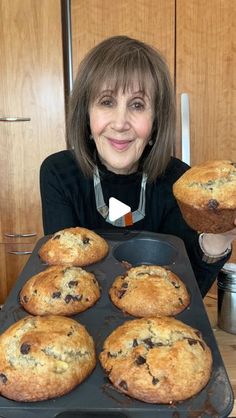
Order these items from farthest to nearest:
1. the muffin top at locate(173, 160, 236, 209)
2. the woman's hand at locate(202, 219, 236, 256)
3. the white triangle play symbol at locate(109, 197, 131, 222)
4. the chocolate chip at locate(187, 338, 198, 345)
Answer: the white triangle play symbol at locate(109, 197, 131, 222) → the woman's hand at locate(202, 219, 236, 256) → the muffin top at locate(173, 160, 236, 209) → the chocolate chip at locate(187, 338, 198, 345)

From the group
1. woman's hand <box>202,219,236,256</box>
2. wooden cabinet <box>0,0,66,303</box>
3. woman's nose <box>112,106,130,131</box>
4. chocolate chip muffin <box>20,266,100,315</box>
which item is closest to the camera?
chocolate chip muffin <box>20,266,100,315</box>

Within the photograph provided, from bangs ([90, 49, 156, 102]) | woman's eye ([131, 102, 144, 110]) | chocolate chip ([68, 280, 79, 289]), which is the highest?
bangs ([90, 49, 156, 102])

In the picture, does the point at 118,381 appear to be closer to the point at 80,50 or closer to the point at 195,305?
the point at 195,305

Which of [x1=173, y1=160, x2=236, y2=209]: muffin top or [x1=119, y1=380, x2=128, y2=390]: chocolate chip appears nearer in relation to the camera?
[x1=119, y1=380, x2=128, y2=390]: chocolate chip

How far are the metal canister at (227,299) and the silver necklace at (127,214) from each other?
14.1 inches

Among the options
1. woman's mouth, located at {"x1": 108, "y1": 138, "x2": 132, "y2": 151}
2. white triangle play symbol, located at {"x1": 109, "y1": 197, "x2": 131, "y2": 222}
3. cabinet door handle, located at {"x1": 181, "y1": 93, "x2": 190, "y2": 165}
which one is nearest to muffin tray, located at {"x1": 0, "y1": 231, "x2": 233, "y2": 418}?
white triangle play symbol, located at {"x1": 109, "y1": 197, "x2": 131, "y2": 222}

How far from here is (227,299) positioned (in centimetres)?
141

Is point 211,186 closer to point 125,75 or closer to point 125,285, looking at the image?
point 125,285

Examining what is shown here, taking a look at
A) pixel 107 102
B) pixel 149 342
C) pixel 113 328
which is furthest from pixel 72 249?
pixel 107 102

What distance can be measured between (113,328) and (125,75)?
34.2 inches

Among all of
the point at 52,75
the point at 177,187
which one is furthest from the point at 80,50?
the point at 177,187

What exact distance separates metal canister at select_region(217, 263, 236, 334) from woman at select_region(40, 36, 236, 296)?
0.06m

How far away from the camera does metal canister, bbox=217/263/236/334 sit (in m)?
1.40

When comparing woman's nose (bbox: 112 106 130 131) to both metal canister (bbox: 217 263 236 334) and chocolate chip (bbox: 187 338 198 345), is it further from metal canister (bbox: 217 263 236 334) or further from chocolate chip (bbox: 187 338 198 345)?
chocolate chip (bbox: 187 338 198 345)
